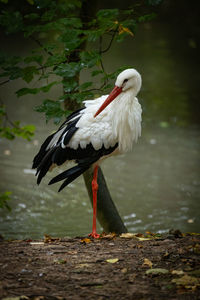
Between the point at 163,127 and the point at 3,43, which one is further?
Answer: the point at 3,43

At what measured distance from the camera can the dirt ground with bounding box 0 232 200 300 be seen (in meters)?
2.89

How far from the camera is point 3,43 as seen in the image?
584 inches

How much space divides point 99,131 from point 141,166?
14.3 ft

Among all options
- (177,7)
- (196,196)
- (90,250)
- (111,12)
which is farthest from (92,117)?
(177,7)

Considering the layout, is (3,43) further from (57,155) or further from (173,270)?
(173,270)

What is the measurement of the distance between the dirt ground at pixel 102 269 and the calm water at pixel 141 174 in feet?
7.39

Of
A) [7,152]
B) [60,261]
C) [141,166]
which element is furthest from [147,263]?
[7,152]

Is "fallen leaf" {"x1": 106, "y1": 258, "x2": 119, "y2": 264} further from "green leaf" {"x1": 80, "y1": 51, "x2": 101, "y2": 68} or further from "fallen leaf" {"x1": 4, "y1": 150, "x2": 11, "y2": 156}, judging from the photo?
"fallen leaf" {"x1": 4, "y1": 150, "x2": 11, "y2": 156}

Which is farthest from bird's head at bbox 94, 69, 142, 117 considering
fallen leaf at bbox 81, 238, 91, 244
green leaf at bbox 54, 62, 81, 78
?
fallen leaf at bbox 81, 238, 91, 244

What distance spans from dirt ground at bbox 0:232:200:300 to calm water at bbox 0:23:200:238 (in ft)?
7.39

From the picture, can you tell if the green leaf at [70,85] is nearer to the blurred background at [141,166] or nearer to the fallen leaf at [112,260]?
the blurred background at [141,166]

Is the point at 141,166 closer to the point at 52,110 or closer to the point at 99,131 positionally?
the point at 99,131

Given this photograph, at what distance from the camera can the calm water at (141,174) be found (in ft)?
21.8

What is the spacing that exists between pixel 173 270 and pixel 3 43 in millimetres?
12974
